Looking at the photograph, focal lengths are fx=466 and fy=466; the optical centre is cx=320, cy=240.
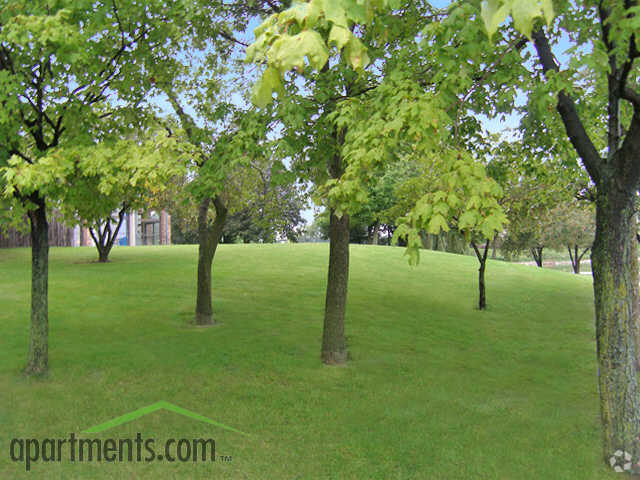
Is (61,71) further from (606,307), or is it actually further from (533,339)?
(533,339)

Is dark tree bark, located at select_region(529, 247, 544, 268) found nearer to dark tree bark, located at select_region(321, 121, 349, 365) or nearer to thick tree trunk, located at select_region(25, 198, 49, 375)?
dark tree bark, located at select_region(321, 121, 349, 365)

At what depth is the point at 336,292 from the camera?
10133 millimetres

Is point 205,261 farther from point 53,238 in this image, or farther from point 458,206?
point 53,238

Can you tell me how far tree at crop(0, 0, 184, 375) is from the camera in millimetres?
7035

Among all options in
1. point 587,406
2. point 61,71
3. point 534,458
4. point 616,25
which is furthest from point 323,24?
point 587,406

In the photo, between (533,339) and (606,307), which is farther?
(533,339)

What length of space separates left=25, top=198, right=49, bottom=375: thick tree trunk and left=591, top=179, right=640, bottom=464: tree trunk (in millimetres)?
8948

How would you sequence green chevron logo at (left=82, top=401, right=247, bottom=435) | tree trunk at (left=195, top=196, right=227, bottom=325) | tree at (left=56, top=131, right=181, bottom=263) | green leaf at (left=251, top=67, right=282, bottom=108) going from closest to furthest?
green leaf at (left=251, top=67, right=282, bottom=108)
tree at (left=56, top=131, right=181, bottom=263)
green chevron logo at (left=82, top=401, right=247, bottom=435)
tree trunk at (left=195, top=196, right=227, bottom=325)

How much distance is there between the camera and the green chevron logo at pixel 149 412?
23.0 ft

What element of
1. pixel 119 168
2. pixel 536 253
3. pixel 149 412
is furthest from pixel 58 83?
pixel 536 253

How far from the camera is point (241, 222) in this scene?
50500mm

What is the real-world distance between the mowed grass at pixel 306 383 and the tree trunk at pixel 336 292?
0.42m

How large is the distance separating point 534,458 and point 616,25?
5521 mm

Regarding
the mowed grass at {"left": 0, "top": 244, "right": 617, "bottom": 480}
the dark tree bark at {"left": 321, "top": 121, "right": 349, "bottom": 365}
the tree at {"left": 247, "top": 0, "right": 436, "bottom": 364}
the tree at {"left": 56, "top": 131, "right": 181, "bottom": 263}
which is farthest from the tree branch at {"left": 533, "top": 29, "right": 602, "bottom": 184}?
the tree at {"left": 56, "top": 131, "right": 181, "bottom": 263}
